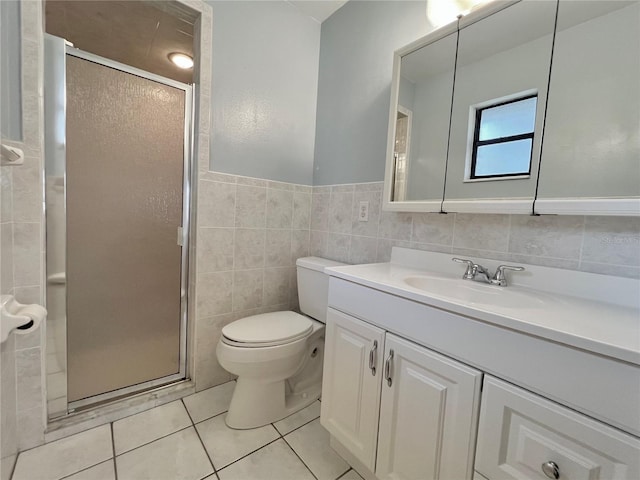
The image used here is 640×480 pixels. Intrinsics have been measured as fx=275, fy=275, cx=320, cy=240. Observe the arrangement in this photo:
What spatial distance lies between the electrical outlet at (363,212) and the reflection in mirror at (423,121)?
0.23 m

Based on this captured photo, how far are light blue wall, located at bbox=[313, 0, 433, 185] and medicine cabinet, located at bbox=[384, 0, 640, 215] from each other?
18 cm

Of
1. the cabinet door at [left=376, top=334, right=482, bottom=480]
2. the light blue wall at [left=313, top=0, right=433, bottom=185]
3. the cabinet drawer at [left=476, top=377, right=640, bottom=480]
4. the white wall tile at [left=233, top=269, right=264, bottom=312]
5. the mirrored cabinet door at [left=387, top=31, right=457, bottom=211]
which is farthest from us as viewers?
the white wall tile at [left=233, top=269, right=264, bottom=312]

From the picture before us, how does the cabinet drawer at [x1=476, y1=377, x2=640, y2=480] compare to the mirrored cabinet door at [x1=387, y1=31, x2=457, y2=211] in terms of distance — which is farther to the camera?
the mirrored cabinet door at [x1=387, y1=31, x2=457, y2=211]

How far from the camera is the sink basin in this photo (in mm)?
887

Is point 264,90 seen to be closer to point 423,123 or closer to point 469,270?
point 423,123

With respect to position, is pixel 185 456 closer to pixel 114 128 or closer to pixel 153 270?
pixel 153 270

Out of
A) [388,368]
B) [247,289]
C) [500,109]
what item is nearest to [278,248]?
[247,289]

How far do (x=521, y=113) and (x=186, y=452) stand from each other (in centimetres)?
185

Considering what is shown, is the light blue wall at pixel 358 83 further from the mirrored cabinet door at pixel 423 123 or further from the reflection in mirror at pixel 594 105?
the reflection in mirror at pixel 594 105

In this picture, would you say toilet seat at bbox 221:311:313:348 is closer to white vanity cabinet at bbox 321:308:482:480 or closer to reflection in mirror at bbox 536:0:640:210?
white vanity cabinet at bbox 321:308:482:480

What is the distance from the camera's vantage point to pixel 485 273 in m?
1.04

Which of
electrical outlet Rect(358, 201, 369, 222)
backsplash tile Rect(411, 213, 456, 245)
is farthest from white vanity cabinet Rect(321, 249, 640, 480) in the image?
electrical outlet Rect(358, 201, 369, 222)

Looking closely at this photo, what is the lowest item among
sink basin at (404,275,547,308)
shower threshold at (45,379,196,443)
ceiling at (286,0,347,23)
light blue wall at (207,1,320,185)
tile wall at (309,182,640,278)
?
shower threshold at (45,379,196,443)

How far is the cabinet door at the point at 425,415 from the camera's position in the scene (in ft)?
2.34
